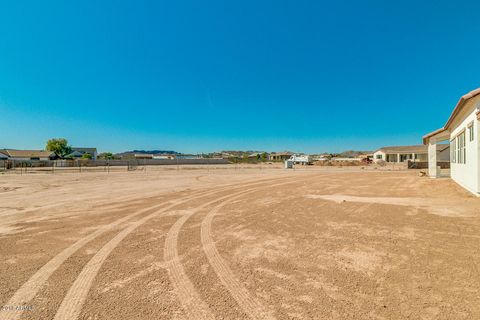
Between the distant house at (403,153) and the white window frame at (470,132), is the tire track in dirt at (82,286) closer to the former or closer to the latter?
the white window frame at (470,132)

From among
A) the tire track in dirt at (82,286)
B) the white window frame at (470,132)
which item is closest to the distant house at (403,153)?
the white window frame at (470,132)

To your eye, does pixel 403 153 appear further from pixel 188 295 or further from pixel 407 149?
pixel 188 295

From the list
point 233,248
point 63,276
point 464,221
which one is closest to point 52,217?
point 63,276

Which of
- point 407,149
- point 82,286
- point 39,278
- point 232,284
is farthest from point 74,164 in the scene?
point 407,149

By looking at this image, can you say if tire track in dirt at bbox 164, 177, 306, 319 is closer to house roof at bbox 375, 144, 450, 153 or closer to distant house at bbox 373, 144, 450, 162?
distant house at bbox 373, 144, 450, 162

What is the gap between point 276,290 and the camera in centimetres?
337

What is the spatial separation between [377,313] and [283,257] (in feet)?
6.25

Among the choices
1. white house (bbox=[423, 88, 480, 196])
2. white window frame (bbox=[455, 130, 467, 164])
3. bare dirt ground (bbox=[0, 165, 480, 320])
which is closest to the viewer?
bare dirt ground (bbox=[0, 165, 480, 320])

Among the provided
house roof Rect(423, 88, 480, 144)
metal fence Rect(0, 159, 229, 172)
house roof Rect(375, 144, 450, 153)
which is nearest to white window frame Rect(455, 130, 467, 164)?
house roof Rect(423, 88, 480, 144)

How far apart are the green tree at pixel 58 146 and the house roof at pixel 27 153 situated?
181cm

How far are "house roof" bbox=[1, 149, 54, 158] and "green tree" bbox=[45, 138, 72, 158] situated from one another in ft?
5.95

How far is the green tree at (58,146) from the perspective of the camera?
262ft

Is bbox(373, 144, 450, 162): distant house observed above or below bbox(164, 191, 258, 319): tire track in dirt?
above

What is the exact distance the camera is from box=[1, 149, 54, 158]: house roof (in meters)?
72.9
